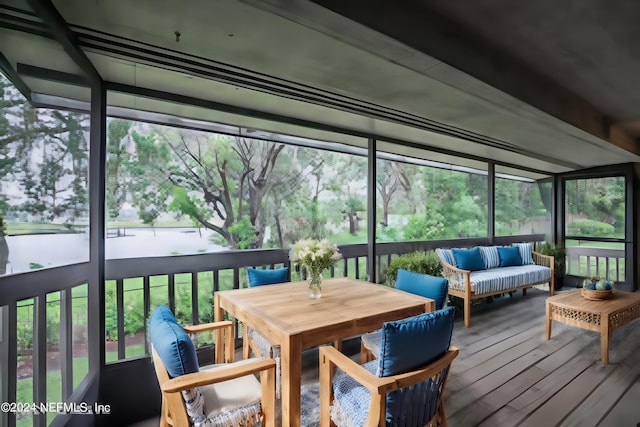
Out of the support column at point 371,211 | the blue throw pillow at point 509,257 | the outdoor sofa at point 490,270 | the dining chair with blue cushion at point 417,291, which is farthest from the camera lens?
the blue throw pillow at point 509,257

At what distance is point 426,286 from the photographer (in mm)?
2469

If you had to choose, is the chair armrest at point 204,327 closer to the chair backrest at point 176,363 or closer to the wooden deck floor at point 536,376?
the chair backrest at point 176,363

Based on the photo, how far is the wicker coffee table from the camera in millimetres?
2959

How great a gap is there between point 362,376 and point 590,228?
277 inches

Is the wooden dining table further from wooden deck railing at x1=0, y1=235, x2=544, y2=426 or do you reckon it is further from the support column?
the support column

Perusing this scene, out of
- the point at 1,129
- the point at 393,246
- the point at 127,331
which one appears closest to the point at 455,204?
the point at 393,246

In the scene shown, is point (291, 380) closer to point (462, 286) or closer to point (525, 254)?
point (462, 286)

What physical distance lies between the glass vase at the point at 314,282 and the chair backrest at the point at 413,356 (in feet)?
3.06

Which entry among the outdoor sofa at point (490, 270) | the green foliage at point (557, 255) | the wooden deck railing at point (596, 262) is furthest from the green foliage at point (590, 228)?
the outdoor sofa at point (490, 270)

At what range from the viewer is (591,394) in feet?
7.72

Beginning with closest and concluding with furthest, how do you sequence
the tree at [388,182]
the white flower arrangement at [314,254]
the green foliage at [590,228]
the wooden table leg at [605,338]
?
1. the white flower arrangement at [314,254]
2. the wooden table leg at [605,338]
3. the tree at [388,182]
4. the green foliage at [590,228]

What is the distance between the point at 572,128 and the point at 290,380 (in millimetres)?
3947

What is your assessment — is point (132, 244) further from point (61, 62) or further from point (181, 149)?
point (61, 62)

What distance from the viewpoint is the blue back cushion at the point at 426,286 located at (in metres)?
2.38
